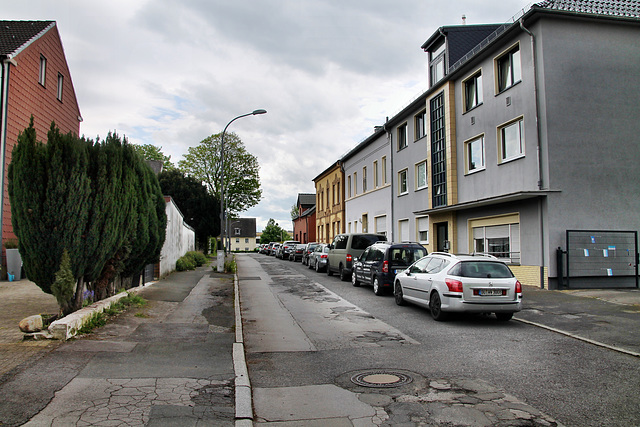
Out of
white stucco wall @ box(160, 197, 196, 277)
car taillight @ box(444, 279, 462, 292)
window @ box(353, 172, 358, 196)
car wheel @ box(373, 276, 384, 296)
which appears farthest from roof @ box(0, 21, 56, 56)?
window @ box(353, 172, 358, 196)

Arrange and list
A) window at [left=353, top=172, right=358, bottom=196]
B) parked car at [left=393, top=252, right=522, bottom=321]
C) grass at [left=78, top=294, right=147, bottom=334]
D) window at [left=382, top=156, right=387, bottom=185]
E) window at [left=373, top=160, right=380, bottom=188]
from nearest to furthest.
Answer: grass at [left=78, top=294, right=147, bottom=334] → parked car at [left=393, top=252, right=522, bottom=321] → window at [left=382, top=156, right=387, bottom=185] → window at [left=373, top=160, right=380, bottom=188] → window at [left=353, top=172, right=358, bottom=196]

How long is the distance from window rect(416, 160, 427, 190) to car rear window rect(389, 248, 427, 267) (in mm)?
10320

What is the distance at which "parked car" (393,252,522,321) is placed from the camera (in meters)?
9.91

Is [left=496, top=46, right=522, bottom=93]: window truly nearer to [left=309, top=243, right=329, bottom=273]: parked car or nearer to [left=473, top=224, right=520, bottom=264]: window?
[left=473, top=224, right=520, bottom=264]: window

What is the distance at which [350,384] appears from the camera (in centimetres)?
582

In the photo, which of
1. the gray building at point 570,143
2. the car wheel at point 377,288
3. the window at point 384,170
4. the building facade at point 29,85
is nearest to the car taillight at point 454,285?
the car wheel at point 377,288

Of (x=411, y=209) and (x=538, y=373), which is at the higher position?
(x=411, y=209)

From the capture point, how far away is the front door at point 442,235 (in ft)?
74.6

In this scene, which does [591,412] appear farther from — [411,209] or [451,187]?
[411,209]

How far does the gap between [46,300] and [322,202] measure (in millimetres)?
39822

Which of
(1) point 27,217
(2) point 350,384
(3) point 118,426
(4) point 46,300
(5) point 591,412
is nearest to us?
(3) point 118,426

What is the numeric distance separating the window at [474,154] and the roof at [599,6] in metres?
5.26

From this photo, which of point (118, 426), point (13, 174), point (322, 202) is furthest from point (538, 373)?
point (322, 202)

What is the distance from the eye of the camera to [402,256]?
1496cm
